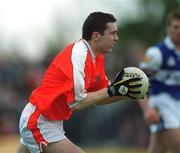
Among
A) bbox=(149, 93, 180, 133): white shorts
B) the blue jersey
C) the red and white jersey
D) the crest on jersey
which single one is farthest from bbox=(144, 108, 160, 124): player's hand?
the red and white jersey

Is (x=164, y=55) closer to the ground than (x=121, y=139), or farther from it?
farther from it

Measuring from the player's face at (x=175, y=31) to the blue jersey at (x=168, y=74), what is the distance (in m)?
0.13

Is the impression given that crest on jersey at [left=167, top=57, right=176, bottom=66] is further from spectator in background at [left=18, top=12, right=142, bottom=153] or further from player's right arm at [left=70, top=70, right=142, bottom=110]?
player's right arm at [left=70, top=70, right=142, bottom=110]

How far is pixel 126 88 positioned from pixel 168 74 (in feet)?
9.99

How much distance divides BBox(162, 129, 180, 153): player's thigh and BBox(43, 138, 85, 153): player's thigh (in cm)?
252

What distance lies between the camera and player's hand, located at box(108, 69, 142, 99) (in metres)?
7.22

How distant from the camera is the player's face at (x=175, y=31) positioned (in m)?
10.0

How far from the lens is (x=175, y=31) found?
10.1 meters

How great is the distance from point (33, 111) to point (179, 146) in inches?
106

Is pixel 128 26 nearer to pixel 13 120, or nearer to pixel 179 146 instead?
pixel 13 120

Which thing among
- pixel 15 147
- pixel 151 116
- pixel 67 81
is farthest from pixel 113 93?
pixel 15 147

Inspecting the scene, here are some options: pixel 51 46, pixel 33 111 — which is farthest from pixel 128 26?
pixel 33 111

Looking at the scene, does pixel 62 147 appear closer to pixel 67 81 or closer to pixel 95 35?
pixel 67 81

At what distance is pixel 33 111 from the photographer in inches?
300
